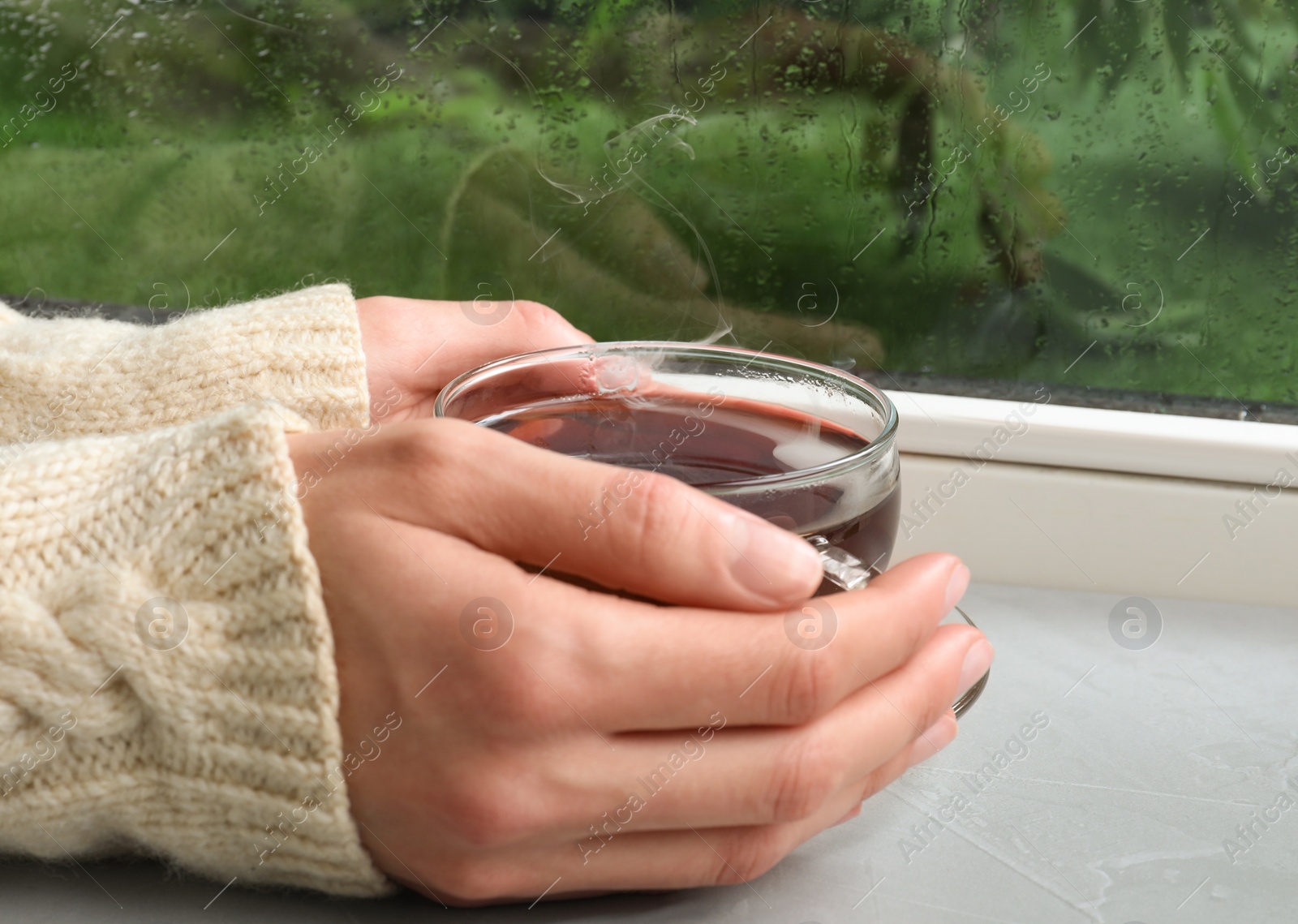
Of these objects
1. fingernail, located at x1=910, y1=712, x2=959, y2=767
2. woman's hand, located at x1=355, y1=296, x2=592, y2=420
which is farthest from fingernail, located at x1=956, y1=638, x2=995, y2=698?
woman's hand, located at x1=355, y1=296, x2=592, y2=420

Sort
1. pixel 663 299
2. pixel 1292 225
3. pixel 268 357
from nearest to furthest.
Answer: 1. pixel 268 357
2. pixel 1292 225
3. pixel 663 299

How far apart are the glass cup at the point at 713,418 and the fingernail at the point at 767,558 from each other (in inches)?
2.3

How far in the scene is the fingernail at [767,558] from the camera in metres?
0.39

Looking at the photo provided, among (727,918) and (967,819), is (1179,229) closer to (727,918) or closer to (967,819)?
(967,819)

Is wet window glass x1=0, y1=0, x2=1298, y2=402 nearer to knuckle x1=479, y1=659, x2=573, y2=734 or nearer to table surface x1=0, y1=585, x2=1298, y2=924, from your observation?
table surface x1=0, y1=585, x2=1298, y2=924

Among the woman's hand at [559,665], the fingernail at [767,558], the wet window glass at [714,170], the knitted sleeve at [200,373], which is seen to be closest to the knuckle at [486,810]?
the woman's hand at [559,665]

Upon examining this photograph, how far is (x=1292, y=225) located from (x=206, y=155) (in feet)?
2.74

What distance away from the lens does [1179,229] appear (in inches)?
31.9

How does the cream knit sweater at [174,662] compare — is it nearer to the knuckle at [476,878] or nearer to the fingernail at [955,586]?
the knuckle at [476,878]

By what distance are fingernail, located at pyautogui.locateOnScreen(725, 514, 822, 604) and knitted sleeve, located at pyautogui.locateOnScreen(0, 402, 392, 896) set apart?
14cm

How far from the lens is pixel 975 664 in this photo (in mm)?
487

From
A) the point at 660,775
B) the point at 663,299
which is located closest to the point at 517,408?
the point at 660,775

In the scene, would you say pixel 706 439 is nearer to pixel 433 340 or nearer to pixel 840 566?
pixel 840 566

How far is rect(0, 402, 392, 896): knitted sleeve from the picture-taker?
396 millimetres
